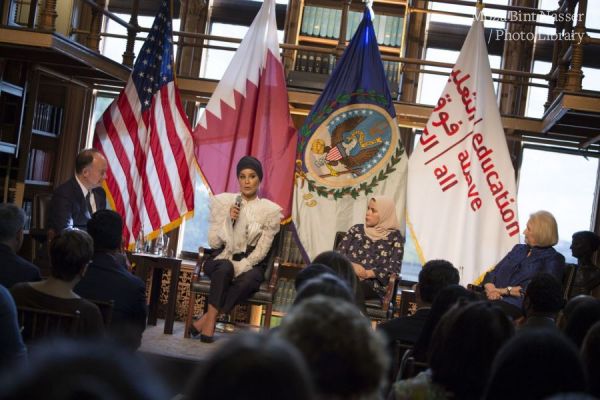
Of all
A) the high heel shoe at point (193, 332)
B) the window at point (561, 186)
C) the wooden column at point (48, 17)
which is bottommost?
the high heel shoe at point (193, 332)

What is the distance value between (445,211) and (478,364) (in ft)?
14.6

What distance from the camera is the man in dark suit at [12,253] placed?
3.44 m

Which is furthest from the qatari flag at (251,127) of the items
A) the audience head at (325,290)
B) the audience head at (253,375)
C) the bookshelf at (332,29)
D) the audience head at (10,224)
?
the audience head at (253,375)

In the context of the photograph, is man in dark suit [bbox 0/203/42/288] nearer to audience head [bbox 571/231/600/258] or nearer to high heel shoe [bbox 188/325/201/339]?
high heel shoe [bbox 188/325/201/339]

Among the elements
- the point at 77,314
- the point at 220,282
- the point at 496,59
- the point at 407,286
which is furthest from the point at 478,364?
the point at 496,59

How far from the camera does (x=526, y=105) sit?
7.82 metres

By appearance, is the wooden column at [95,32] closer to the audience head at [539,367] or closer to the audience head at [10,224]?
the audience head at [10,224]

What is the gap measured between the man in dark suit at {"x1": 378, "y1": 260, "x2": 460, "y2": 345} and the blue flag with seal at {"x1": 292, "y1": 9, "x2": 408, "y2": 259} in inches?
106

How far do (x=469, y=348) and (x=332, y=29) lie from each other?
6133 mm

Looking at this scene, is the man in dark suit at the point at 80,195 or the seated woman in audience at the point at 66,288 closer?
the seated woman in audience at the point at 66,288

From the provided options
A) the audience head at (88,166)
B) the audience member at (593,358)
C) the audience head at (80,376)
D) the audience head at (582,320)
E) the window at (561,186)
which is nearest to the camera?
the audience head at (80,376)

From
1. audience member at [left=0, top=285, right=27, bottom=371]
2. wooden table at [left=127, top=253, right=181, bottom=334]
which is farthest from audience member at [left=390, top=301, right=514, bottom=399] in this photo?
wooden table at [left=127, top=253, right=181, bottom=334]

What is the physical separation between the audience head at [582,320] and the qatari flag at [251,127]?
3.88 m

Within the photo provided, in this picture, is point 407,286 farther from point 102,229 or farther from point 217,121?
point 102,229
